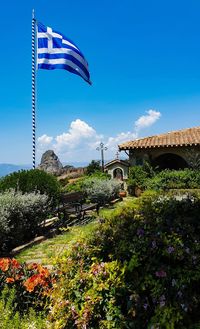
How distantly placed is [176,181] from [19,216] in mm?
12202

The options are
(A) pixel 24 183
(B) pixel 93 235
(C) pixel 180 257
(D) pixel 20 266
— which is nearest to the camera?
(C) pixel 180 257

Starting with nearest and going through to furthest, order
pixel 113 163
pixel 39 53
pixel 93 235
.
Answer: pixel 93 235
pixel 39 53
pixel 113 163

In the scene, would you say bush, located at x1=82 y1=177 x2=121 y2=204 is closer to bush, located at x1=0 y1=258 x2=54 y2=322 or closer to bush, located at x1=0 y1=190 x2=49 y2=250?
bush, located at x1=0 y1=190 x2=49 y2=250

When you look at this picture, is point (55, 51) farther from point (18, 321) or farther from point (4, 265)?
point (18, 321)

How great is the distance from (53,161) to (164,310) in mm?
43616

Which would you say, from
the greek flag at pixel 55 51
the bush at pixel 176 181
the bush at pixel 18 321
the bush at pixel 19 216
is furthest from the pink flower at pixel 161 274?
the bush at pixel 176 181

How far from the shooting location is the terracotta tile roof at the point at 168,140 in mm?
23047

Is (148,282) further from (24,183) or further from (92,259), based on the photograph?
(24,183)

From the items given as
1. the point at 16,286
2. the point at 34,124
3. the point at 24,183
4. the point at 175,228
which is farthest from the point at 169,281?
the point at 34,124

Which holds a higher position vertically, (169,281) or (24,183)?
(24,183)

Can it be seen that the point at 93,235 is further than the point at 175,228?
Yes

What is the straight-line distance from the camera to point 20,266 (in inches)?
165

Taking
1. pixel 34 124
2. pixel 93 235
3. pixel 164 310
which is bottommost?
pixel 164 310

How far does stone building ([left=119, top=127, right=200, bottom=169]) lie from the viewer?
894 inches
